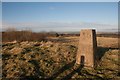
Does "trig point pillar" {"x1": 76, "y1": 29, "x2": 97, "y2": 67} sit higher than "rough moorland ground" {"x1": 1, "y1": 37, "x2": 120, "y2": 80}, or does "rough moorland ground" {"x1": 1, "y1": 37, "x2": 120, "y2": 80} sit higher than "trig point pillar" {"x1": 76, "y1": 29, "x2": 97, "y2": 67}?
"trig point pillar" {"x1": 76, "y1": 29, "x2": 97, "y2": 67}

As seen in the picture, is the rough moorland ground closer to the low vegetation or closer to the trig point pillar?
the low vegetation

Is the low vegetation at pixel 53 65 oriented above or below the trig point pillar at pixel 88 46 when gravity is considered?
below

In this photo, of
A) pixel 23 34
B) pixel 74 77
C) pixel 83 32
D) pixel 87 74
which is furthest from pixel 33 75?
pixel 23 34

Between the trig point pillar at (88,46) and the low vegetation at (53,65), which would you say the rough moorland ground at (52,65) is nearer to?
the low vegetation at (53,65)

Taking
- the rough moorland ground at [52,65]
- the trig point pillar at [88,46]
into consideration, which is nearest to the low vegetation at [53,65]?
the rough moorland ground at [52,65]

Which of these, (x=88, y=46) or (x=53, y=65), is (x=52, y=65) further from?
(x=88, y=46)

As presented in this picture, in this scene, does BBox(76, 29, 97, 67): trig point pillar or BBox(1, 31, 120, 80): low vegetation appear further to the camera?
BBox(76, 29, 97, 67): trig point pillar

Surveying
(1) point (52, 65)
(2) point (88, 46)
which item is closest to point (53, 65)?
(1) point (52, 65)

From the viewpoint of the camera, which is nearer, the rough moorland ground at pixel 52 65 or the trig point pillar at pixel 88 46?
the rough moorland ground at pixel 52 65

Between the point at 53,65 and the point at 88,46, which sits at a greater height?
the point at 88,46

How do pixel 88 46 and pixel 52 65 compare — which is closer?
pixel 88 46

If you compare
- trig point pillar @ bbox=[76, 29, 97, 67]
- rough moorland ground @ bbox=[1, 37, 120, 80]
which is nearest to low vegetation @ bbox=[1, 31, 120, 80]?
rough moorland ground @ bbox=[1, 37, 120, 80]

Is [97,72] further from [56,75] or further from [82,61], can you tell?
[56,75]

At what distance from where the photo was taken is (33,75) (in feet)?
41.0
